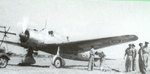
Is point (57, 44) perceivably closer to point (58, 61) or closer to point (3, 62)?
point (58, 61)

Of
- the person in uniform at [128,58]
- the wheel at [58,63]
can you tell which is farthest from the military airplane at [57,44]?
the person in uniform at [128,58]

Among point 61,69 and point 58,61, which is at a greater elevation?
point 58,61

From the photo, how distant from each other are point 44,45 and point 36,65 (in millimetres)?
363

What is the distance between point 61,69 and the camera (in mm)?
4145

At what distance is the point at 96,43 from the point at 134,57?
0.73 meters

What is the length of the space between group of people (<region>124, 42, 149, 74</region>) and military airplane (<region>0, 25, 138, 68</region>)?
189 millimetres

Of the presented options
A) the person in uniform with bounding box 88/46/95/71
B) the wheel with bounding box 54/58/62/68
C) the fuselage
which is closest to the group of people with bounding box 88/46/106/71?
the person in uniform with bounding box 88/46/95/71

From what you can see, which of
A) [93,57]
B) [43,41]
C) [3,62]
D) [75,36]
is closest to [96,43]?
[93,57]

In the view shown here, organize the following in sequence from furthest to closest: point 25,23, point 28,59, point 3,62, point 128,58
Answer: point 128,58, point 28,59, point 25,23, point 3,62

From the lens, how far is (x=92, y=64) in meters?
4.27

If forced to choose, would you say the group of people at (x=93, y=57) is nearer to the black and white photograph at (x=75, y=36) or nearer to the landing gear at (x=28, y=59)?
the black and white photograph at (x=75, y=36)

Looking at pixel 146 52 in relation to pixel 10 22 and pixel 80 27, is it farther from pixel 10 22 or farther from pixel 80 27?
pixel 10 22

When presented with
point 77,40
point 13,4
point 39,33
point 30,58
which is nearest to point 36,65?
point 30,58

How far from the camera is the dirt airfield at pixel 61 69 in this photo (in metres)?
3.84
